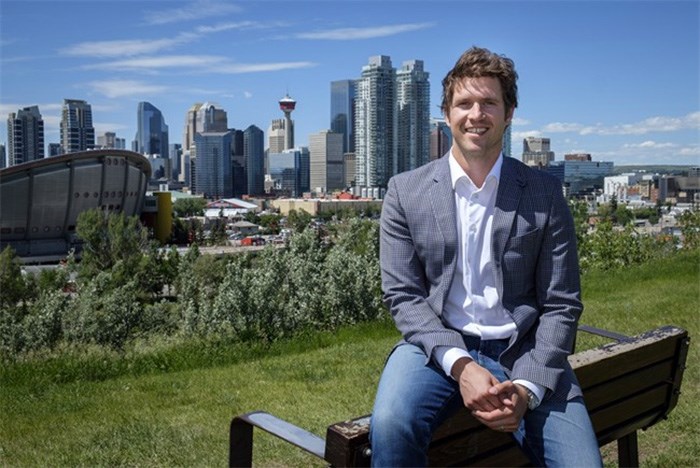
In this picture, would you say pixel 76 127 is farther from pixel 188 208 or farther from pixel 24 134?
pixel 188 208

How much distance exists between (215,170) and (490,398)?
529 ft

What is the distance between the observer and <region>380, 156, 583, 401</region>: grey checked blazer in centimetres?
192

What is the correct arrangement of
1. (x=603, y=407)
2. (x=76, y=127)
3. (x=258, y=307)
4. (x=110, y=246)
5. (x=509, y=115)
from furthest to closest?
1. (x=76, y=127)
2. (x=110, y=246)
3. (x=258, y=307)
4. (x=603, y=407)
5. (x=509, y=115)

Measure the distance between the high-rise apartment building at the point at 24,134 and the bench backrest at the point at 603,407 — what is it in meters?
112

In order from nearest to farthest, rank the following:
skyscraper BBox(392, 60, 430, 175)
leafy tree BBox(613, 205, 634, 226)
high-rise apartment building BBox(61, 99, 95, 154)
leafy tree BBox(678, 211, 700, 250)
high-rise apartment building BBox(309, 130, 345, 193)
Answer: leafy tree BBox(678, 211, 700, 250) < leafy tree BBox(613, 205, 634, 226) < skyscraper BBox(392, 60, 430, 175) < high-rise apartment building BBox(61, 99, 95, 154) < high-rise apartment building BBox(309, 130, 345, 193)

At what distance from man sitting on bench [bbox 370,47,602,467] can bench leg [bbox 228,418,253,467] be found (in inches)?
13.6

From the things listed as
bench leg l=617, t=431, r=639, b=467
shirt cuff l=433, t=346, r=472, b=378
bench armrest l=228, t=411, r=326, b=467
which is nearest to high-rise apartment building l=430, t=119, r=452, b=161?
shirt cuff l=433, t=346, r=472, b=378

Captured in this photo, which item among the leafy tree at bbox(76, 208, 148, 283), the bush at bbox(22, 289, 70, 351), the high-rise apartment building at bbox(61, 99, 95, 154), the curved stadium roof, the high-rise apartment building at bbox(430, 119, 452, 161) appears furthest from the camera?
the high-rise apartment building at bbox(61, 99, 95, 154)

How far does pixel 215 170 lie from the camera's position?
15962 cm

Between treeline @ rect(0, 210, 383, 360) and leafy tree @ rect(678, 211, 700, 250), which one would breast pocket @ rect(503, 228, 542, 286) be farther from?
leafy tree @ rect(678, 211, 700, 250)

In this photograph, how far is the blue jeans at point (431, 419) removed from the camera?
1.61m

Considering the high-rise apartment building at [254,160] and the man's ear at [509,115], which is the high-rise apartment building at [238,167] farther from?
the man's ear at [509,115]

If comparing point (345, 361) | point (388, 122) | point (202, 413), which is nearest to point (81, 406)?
point (202, 413)

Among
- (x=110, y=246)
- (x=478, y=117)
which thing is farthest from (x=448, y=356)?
(x=110, y=246)
